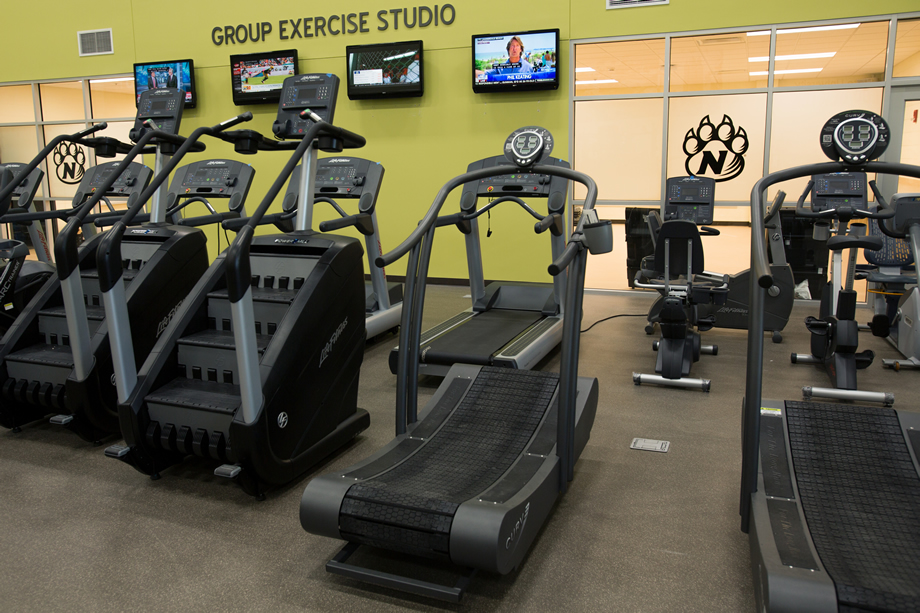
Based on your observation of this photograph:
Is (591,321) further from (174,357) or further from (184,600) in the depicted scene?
(184,600)

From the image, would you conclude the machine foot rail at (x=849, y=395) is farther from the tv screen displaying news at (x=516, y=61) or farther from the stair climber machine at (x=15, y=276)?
the stair climber machine at (x=15, y=276)

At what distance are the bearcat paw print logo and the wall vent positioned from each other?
24.7 feet

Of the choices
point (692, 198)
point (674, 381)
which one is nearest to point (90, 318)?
point (674, 381)

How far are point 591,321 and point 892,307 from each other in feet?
7.79

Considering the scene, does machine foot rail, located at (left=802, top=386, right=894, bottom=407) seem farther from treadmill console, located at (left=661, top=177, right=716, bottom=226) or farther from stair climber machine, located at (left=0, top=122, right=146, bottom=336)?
stair climber machine, located at (left=0, top=122, right=146, bottom=336)

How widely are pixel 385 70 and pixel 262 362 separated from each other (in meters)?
5.59

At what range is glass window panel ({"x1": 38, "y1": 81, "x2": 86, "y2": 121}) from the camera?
909cm

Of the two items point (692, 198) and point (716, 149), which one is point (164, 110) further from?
point (716, 149)

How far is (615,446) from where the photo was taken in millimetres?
3203

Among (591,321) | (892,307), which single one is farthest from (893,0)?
(591,321)

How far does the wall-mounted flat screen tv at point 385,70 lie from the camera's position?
7.24m

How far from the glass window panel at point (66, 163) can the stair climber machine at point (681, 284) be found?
810 cm

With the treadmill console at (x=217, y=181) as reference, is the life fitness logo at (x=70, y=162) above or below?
above

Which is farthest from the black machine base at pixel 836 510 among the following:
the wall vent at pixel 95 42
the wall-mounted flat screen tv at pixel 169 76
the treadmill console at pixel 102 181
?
the wall vent at pixel 95 42
